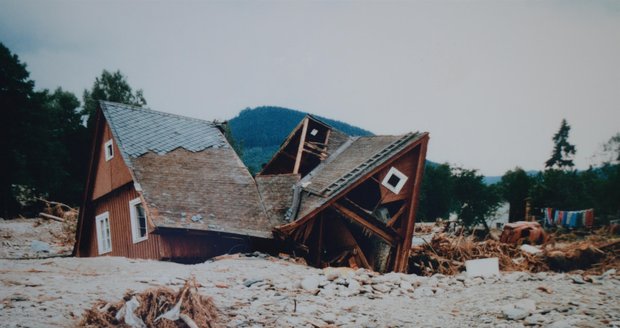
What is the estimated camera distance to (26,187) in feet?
82.5

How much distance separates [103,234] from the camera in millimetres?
16859

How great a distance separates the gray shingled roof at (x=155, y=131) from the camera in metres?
14.6

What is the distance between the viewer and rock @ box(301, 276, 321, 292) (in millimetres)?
8787

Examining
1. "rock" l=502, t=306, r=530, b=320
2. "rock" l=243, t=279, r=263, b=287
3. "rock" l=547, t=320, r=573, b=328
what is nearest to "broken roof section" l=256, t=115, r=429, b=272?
"rock" l=243, t=279, r=263, b=287

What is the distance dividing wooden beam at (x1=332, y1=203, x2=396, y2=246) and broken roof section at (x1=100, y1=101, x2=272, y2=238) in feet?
7.89

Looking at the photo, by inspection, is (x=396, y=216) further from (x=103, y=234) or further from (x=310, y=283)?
(x=103, y=234)

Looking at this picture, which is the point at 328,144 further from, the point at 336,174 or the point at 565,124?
the point at 565,124

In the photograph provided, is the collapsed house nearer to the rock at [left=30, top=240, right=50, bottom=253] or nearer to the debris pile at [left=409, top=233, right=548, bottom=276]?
the debris pile at [left=409, top=233, right=548, bottom=276]

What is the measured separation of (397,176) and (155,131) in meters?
9.56

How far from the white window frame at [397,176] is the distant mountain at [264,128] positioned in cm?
5390

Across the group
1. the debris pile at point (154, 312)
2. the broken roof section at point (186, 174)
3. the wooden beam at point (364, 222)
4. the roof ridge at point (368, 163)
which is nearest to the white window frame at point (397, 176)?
the roof ridge at point (368, 163)

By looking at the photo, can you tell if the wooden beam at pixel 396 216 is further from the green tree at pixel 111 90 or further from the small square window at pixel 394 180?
the green tree at pixel 111 90

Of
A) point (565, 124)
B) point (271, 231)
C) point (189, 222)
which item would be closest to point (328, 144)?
point (271, 231)

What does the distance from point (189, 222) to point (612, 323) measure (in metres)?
10.5
